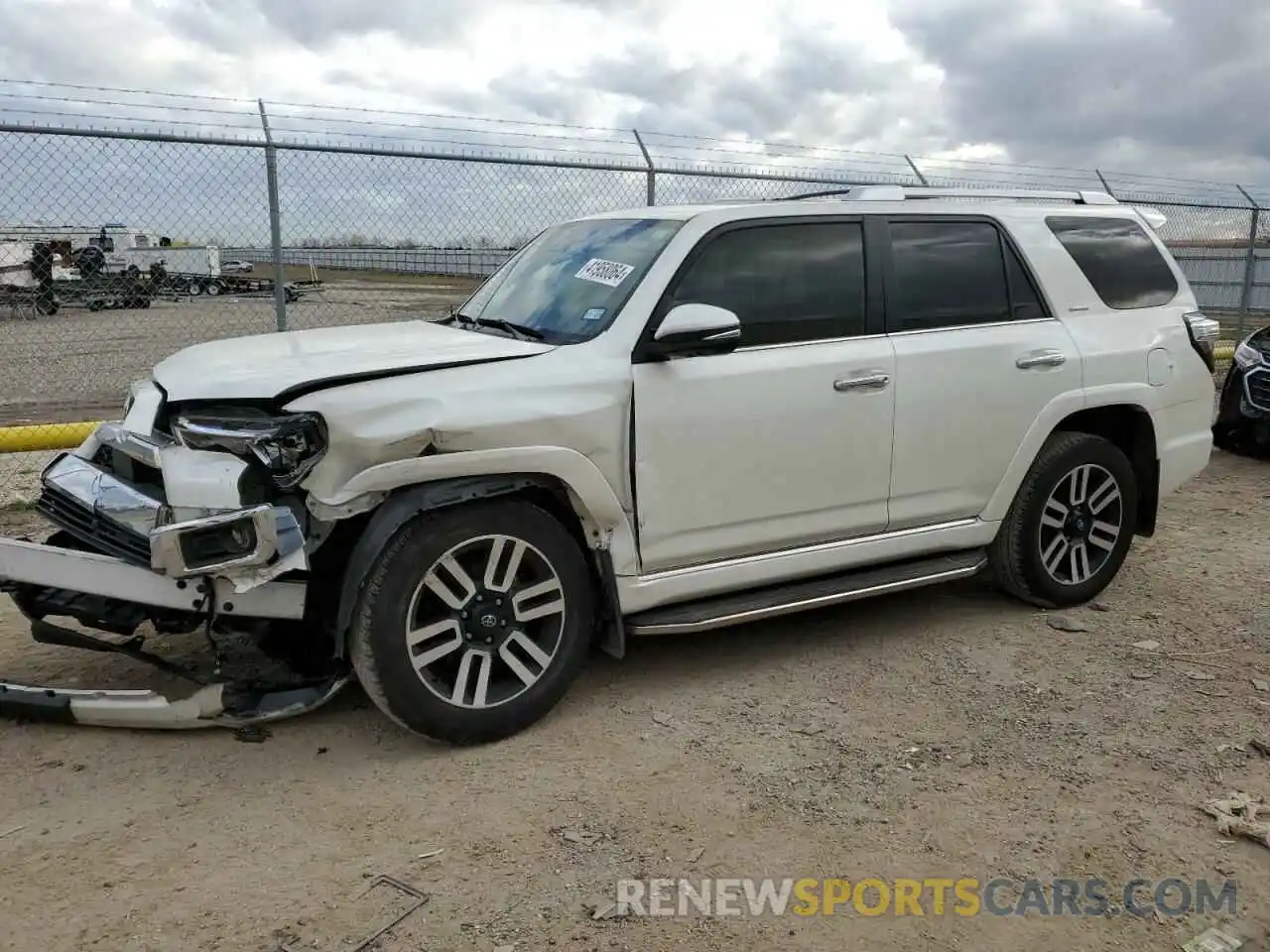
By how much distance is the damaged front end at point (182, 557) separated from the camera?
3.26 m

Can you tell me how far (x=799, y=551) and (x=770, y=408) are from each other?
61cm

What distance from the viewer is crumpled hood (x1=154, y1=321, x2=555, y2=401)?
136 inches

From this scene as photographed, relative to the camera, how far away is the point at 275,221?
7680 millimetres

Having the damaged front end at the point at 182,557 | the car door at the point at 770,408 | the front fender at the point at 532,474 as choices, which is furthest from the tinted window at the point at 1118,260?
the damaged front end at the point at 182,557

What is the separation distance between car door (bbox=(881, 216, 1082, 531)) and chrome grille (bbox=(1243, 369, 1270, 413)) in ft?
15.5

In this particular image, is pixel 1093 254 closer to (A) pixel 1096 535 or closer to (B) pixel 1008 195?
(B) pixel 1008 195

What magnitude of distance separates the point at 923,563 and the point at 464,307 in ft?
7.78

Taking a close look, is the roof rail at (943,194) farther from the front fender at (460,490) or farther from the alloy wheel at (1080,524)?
the front fender at (460,490)

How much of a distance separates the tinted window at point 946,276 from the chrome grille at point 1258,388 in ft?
16.4

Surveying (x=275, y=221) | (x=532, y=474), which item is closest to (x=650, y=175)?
(x=275, y=221)

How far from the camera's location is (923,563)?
183 inches

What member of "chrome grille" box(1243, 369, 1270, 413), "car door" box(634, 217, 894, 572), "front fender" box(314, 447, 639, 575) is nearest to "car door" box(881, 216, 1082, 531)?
"car door" box(634, 217, 894, 572)

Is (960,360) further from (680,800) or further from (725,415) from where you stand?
(680,800)

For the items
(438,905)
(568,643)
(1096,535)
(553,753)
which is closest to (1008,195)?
(1096,535)
